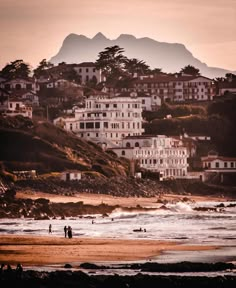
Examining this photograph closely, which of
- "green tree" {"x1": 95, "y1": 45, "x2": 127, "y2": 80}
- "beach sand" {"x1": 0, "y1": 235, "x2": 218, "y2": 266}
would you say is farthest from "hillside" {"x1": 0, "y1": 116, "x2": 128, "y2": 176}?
"beach sand" {"x1": 0, "y1": 235, "x2": 218, "y2": 266}

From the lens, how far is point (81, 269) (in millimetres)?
30812

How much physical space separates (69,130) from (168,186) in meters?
8.43

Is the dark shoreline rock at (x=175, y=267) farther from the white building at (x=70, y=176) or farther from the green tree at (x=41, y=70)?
the green tree at (x=41, y=70)

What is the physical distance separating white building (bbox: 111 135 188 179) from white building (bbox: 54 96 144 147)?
59.1 inches

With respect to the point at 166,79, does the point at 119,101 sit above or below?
below

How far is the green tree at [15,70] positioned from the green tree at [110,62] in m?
5.97

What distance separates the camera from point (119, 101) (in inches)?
3162

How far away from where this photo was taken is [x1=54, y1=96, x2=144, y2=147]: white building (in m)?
77.4

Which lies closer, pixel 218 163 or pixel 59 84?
pixel 218 163

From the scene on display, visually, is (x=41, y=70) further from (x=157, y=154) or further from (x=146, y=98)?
(x=157, y=154)

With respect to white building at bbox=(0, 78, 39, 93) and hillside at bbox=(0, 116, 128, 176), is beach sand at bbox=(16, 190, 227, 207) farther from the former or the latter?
white building at bbox=(0, 78, 39, 93)

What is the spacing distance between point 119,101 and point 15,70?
54.1 feet

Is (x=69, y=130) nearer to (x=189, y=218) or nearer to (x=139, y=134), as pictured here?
(x=139, y=134)

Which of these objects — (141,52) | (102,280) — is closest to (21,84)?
(141,52)
